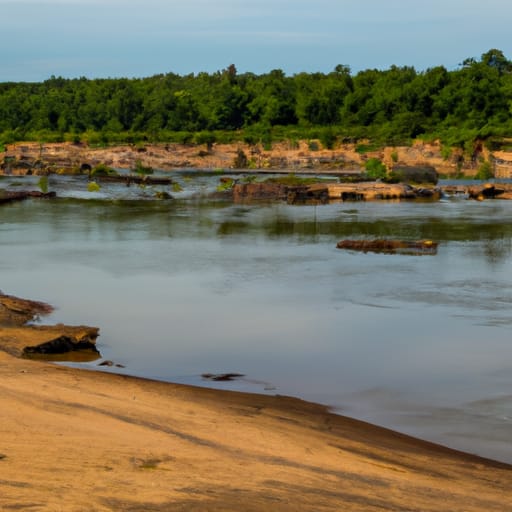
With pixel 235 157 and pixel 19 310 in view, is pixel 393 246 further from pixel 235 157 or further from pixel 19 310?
pixel 235 157

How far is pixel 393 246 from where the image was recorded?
96.6ft

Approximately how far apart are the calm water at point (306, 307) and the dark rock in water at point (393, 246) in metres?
0.76

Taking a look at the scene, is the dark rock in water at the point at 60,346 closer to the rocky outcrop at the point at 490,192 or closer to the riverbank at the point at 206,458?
the riverbank at the point at 206,458

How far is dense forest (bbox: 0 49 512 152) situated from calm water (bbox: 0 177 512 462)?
67.2m

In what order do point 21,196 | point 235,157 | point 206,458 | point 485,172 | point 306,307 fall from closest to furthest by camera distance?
1. point 206,458
2. point 306,307
3. point 21,196
4. point 485,172
5. point 235,157

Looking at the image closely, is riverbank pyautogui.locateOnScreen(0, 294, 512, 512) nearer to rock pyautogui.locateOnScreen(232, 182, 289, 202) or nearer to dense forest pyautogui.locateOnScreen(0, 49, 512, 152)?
rock pyautogui.locateOnScreen(232, 182, 289, 202)

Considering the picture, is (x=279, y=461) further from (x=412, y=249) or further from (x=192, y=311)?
(x=412, y=249)

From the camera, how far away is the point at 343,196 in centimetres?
5331

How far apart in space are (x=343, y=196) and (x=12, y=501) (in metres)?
46.7

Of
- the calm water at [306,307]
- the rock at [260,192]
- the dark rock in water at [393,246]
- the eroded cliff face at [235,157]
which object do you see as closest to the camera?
the calm water at [306,307]

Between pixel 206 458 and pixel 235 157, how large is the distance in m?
110

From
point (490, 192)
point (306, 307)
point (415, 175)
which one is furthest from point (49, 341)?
point (415, 175)

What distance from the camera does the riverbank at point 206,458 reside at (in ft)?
25.7

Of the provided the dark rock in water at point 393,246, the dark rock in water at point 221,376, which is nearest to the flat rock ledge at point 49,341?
the dark rock in water at point 221,376
